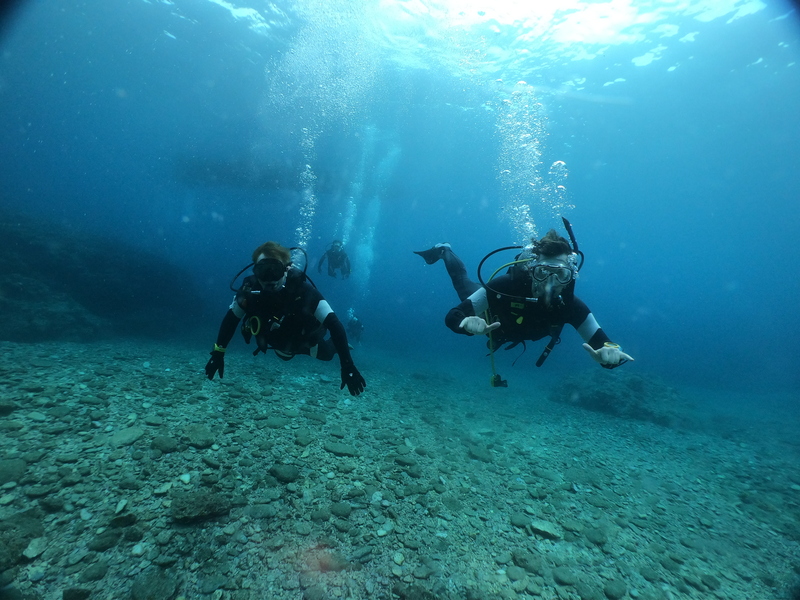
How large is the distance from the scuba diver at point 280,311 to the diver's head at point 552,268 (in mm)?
2743

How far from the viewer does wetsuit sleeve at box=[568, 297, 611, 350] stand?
4.24 m

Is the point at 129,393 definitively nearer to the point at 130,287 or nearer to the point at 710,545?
the point at 710,545

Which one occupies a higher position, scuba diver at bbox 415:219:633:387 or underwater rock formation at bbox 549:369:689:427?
scuba diver at bbox 415:219:633:387

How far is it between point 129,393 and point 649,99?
3363cm

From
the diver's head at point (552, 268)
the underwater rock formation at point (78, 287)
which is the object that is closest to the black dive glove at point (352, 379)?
the diver's head at point (552, 268)

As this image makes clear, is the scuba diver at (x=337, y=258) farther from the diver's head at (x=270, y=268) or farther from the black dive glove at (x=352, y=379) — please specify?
the black dive glove at (x=352, y=379)

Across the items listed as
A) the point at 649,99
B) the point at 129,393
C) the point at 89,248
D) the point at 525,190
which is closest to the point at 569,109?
the point at 649,99

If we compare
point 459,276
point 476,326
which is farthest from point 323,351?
point 459,276

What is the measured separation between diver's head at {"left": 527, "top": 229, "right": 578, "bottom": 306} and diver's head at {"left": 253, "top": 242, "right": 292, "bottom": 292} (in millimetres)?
3392

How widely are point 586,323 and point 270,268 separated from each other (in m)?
4.38

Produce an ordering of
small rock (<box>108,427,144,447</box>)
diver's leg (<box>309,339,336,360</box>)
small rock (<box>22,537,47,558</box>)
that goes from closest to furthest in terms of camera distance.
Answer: small rock (<box>22,537,47,558</box>) < small rock (<box>108,427,144,447</box>) < diver's leg (<box>309,339,336,360</box>)

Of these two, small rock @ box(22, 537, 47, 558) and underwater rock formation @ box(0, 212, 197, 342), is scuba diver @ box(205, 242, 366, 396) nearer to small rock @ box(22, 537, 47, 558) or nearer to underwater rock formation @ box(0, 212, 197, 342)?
small rock @ box(22, 537, 47, 558)

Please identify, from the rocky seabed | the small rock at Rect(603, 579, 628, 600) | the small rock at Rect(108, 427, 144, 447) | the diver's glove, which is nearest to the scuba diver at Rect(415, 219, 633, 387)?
the rocky seabed

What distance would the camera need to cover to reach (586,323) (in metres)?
4.34
